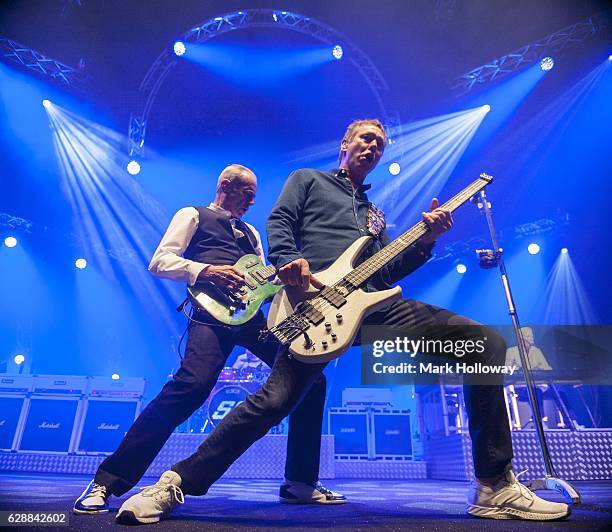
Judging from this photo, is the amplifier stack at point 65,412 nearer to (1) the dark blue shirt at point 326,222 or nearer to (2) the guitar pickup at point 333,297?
(1) the dark blue shirt at point 326,222

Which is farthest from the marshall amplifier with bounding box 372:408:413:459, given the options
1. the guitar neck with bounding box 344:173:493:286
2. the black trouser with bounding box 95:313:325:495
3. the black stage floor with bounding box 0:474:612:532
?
the guitar neck with bounding box 344:173:493:286

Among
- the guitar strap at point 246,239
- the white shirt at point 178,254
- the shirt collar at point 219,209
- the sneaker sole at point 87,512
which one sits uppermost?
the shirt collar at point 219,209

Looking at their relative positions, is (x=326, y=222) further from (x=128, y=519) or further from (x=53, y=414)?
(x=53, y=414)

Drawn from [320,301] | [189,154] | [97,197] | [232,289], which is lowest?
[320,301]

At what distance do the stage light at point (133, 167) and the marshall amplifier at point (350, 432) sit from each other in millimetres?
6905

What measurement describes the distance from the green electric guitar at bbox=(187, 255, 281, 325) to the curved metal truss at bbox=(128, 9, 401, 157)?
663 cm

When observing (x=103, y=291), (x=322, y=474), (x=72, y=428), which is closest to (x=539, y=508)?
(x=322, y=474)

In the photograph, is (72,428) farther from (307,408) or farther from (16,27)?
(16,27)

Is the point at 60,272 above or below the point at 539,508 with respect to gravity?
above

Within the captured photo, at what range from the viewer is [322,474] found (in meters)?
→ 5.39

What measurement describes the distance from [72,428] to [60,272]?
19.6ft

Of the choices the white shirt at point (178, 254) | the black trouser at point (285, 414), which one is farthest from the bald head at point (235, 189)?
the black trouser at point (285, 414)

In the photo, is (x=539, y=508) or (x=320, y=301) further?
(x=320, y=301)

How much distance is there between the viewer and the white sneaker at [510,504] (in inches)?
68.8
